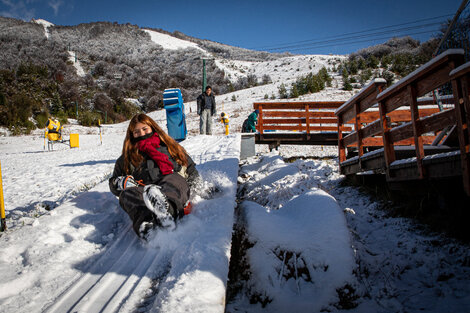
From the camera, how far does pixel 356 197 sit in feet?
12.6

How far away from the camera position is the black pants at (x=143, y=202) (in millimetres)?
1956

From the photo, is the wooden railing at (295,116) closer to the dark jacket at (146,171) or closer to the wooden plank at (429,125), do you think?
the wooden plank at (429,125)

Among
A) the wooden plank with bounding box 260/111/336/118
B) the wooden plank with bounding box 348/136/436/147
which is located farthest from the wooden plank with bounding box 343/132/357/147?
the wooden plank with bounding box 260/111/336/118

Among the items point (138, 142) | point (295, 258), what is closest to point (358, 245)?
point (295, 258)

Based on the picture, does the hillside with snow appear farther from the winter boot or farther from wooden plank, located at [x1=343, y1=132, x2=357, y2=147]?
wooden plank, located at [x1=343, y1=132, x2=357, y2=147]

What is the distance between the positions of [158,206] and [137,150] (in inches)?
32.5

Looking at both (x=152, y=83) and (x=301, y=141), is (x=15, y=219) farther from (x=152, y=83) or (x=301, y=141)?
(x=152, y=83)

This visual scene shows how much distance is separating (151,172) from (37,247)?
3.43 feet

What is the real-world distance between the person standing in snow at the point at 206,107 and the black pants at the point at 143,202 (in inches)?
259

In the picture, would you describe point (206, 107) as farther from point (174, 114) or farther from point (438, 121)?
point (438, 121)

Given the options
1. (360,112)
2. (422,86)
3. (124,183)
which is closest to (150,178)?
(124,183)

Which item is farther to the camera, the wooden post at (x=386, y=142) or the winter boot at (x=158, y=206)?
the wooden post at (x=386, y=142)

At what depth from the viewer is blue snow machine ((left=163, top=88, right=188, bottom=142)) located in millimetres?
8266

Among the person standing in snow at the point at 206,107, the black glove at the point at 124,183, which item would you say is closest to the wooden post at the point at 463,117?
the black glove at the point at 124,183
